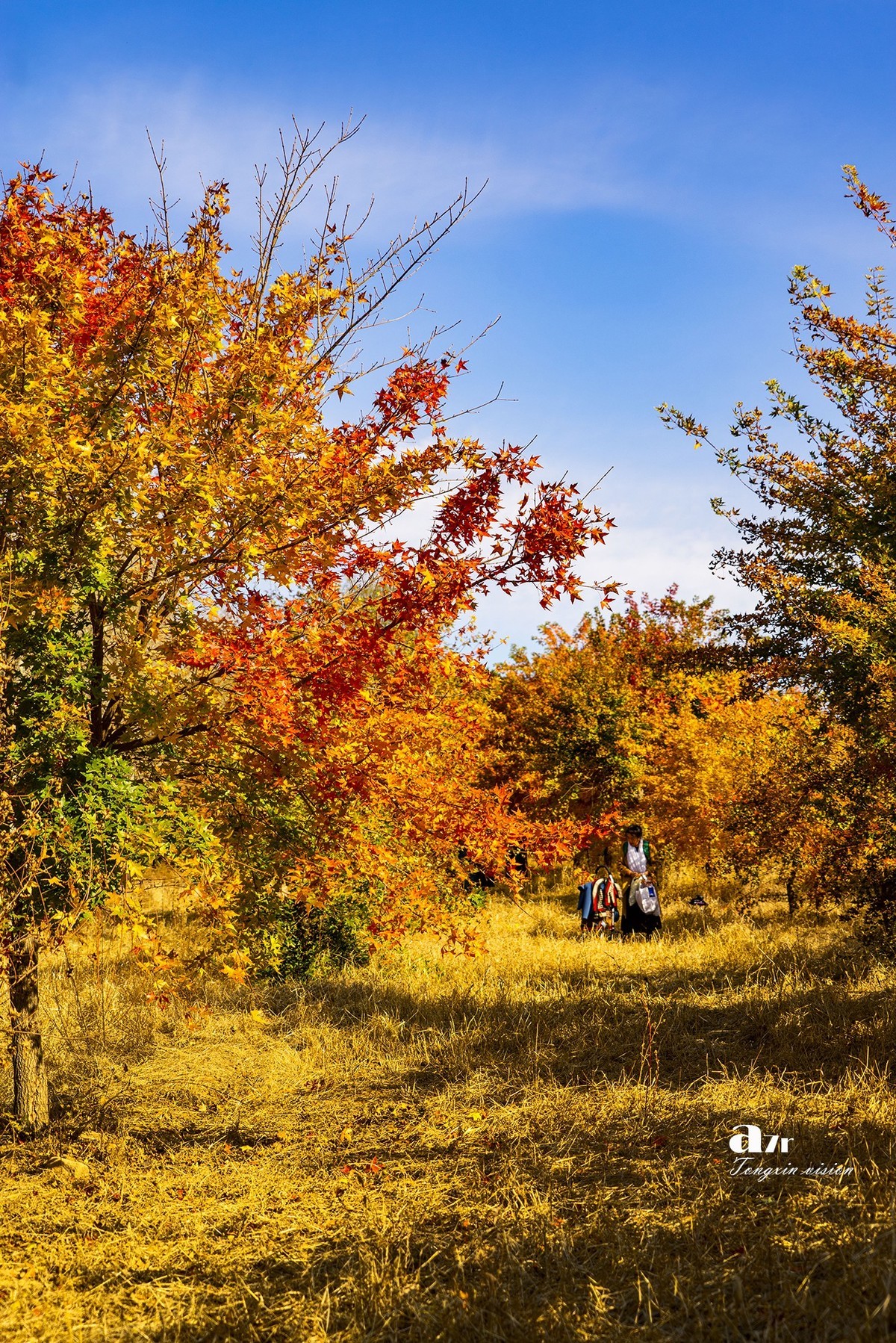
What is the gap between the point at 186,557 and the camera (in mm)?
5715

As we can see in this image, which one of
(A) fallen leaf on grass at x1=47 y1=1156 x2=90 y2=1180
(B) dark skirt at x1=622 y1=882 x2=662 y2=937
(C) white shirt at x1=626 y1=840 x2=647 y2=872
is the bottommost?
(A) fallen leaf on grass at x1=47 y1=1156 x2=90 y2=1180

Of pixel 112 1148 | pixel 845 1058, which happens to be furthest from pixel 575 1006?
pixel 112 1148

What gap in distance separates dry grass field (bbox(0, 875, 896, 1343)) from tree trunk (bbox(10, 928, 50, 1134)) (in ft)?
0.65

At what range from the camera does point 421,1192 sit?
5.20 m

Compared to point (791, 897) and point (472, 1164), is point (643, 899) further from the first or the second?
point (472, 1164)

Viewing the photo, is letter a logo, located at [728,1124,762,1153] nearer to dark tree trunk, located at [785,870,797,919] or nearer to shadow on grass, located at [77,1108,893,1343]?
shadow on grass, located at [77,1108,893,1343]

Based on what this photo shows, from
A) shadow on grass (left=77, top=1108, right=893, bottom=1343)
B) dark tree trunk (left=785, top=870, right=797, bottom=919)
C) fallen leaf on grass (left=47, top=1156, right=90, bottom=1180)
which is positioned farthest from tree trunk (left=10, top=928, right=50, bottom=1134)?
dark tree trunk (left=785, top=870, right=797, bottom=919)

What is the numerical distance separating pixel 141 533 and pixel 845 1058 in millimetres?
6301

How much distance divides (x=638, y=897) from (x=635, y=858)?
76cm

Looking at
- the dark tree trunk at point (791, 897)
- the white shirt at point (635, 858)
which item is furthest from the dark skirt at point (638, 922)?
the dark tree trunk at point (791, 897)

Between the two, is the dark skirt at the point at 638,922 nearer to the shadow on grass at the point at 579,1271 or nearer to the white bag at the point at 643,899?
the white bag at the point at 643,899

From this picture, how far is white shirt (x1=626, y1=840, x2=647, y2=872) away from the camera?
41.7ft

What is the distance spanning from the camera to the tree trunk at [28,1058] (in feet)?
22.0

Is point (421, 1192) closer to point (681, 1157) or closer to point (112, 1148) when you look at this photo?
point (681, 1157)
